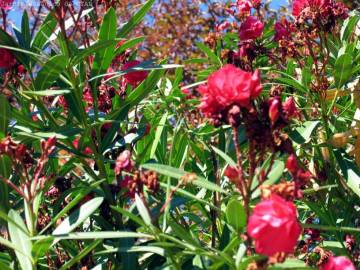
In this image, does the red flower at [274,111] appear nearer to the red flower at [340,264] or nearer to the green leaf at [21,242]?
the red flower at [340,264]

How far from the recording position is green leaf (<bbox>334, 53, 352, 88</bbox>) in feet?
7.31

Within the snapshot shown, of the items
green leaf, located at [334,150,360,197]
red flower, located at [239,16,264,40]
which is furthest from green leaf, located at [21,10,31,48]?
green leaf, located at [334,150,360,197]

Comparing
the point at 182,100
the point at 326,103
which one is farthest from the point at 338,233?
the point at 182,100

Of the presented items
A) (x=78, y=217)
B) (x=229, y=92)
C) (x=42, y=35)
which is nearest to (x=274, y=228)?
(x=229, y=92)

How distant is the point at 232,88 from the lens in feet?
4.61

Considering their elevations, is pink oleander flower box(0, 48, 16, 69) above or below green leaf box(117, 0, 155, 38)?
below

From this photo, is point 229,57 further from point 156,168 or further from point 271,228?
point 271,228

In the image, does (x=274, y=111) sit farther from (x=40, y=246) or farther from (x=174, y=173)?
(x=40, y=246)

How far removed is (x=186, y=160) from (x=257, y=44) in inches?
21.9

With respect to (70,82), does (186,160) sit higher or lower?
lower

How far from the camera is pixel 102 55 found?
2.10 meters

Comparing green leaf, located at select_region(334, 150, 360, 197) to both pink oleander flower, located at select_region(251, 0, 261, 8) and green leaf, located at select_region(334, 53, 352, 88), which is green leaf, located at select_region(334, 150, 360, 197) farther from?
pink oleander flower, located at select_region(251, 0, 261, 8)

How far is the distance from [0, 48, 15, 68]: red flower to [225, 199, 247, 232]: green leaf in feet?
2.93

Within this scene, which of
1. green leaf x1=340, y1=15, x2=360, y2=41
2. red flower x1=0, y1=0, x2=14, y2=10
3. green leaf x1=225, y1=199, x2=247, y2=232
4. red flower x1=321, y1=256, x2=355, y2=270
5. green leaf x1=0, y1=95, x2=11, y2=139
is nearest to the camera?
red flower x1=321, y1=256, x2=355, y2=270
